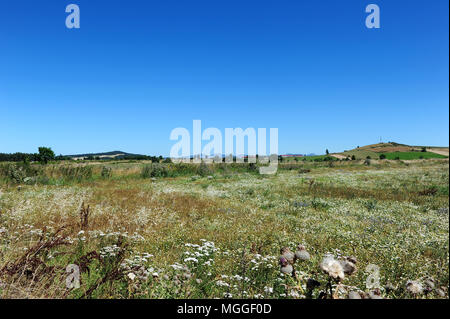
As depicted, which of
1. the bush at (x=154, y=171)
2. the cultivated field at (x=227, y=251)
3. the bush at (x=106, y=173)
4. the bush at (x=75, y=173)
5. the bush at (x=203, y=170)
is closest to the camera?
the cultivated field at (x=227, y=251)

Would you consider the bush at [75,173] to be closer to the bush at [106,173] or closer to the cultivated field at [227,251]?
the bush at [106,173]

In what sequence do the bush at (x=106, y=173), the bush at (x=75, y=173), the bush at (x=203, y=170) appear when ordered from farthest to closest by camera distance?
the bush at (x=203, y=170), the bush at (x=106, y=173), the bush at (x=75, y=173)

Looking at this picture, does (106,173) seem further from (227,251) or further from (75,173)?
(227,251)

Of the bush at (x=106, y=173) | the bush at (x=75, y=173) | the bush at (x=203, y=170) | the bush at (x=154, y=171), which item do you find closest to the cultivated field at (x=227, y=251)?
the bush at (x=75, y=173)

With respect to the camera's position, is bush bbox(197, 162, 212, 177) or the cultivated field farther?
bush bbox(197, 162, 212, 177)

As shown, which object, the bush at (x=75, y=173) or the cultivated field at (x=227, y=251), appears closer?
the cultivated field at (x=227, y=251)

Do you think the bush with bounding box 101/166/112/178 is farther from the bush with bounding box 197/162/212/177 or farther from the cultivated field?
the cultivated field

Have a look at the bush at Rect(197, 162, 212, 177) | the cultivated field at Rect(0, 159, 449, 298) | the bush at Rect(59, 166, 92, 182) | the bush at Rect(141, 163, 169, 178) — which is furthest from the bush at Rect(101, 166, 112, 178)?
the cultivated field at Rect(0, 159, 449, 298)

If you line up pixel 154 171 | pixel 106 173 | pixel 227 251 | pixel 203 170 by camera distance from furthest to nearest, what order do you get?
pixel 203 170
pixel 154 171
pixel 106 173
pixel 227 251

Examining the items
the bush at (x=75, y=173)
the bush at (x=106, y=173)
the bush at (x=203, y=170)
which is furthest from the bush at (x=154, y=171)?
the bush at (x=75, y=173)

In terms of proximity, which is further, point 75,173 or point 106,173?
point 106,173

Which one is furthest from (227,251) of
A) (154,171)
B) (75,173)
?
(154,171)

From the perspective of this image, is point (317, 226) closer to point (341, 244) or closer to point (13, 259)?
point (341, 244)

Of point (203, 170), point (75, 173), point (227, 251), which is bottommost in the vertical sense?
point (227, 251)
